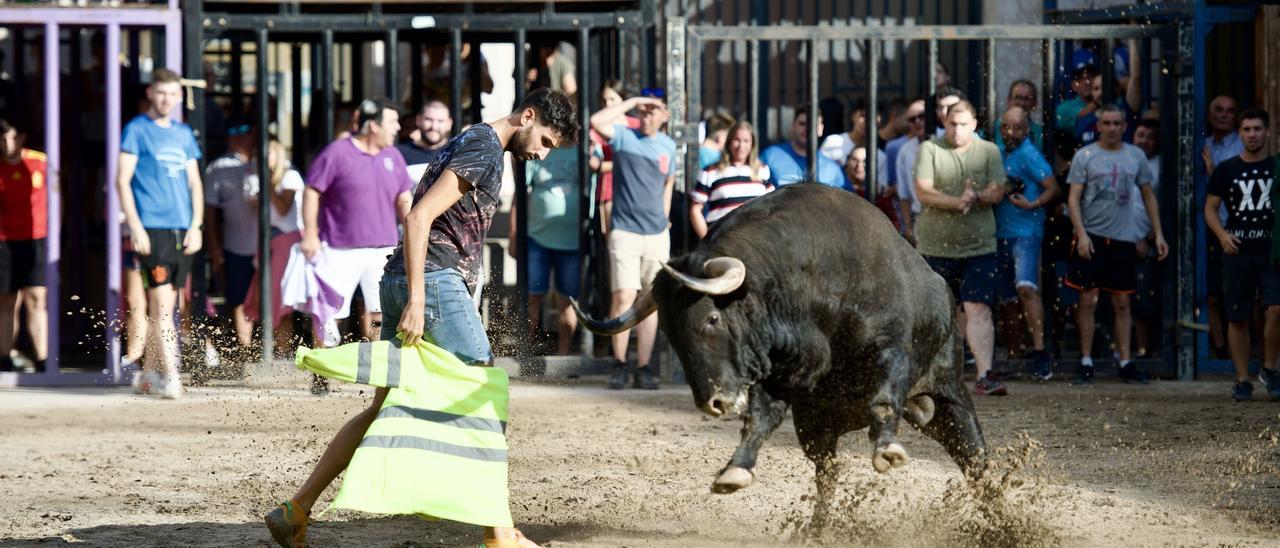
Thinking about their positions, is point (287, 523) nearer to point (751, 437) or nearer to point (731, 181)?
point (751, 437)

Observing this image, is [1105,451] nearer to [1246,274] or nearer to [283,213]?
[1246,274]

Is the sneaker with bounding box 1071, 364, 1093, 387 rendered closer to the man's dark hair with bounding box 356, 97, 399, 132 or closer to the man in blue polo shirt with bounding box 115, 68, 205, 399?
the man's dark hair with bounding box 356, 97, 399, 132

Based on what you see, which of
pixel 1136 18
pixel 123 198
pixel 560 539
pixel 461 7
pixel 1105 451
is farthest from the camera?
pixel 1136 18

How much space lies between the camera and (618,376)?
11.2 meters

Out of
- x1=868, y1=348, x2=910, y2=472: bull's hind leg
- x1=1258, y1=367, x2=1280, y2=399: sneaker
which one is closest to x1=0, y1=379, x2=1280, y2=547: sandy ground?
x1=1258, y1=367, x2=1280, y2=399: sneaker

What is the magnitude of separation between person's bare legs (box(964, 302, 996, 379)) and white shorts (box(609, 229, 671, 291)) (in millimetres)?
1885

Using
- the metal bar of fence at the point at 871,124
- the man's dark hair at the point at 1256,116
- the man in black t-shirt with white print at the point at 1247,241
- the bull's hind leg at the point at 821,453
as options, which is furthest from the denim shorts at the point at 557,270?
the bull's hind leg at the point at 821,453

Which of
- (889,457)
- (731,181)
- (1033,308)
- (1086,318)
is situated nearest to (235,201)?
(731,181)

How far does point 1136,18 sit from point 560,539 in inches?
285

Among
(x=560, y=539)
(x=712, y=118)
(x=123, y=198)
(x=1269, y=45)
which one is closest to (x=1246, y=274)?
(x=1269, y=45)

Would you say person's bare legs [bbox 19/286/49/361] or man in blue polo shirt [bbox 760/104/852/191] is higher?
man in blue polo shirt [bbox 760/104/852/191]

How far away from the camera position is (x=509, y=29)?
37.1ft

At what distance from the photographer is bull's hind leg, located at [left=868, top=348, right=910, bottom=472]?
6004 mm

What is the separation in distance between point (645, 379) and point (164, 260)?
2.97 metres
